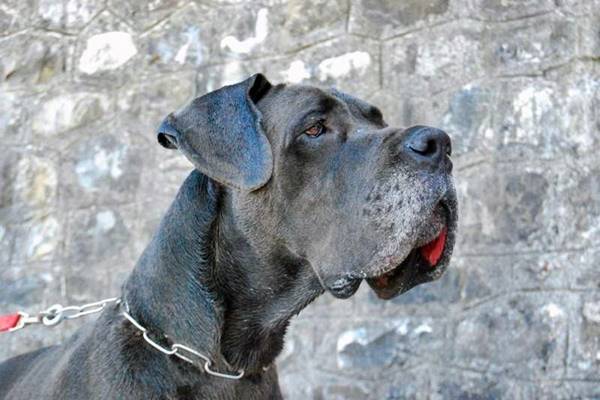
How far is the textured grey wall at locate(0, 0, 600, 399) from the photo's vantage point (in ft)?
12.4

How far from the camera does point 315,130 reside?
8.50ft

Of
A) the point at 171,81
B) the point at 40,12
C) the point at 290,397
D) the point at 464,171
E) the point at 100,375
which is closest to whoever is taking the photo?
the point at 100,375

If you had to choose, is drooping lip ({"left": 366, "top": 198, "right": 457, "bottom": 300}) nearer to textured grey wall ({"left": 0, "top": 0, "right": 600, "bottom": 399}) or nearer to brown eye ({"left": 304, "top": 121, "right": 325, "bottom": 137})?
brown eye ({"left": 304, "top": 121, "right": 325, "bottom": 137})

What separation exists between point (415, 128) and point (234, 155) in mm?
534

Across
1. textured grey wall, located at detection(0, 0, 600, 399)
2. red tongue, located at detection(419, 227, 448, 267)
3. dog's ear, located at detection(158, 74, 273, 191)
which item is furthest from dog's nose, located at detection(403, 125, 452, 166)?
textured grey wall, located at detection(0, 0, 600, 399)

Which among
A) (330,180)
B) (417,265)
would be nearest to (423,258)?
(417,265)

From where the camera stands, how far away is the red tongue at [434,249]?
8.02ft

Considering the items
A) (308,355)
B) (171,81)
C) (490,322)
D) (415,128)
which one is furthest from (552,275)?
(171,81)

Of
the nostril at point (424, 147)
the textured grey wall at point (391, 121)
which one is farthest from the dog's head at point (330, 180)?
the textured grey wall at point (391, 121)

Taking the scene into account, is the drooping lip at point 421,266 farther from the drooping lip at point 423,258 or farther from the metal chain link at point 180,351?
the metal chain link at point 180,351

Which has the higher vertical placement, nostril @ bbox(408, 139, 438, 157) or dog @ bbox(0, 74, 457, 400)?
nostril @ bbox(408, 139, 438, 157)

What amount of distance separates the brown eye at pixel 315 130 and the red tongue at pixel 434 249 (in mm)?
466

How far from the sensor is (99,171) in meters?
4.75

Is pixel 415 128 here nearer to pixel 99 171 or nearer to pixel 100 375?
pixel 100 375
